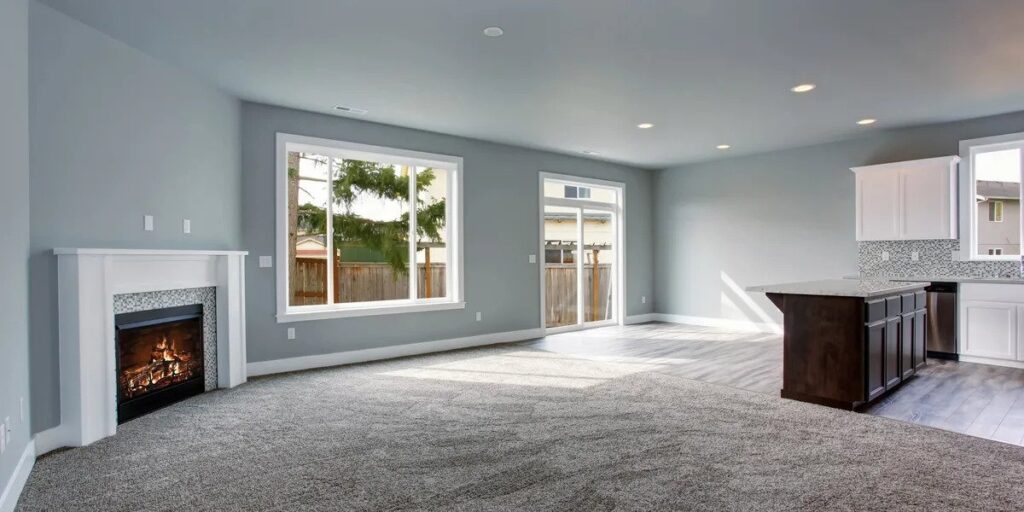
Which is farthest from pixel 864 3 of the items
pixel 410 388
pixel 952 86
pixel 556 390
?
pixel 410 388

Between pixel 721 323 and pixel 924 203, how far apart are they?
319cm

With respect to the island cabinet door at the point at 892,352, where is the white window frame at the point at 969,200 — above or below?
above

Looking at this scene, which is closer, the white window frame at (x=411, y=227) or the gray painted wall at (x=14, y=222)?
the gray painted wall at (x=14, y=222)

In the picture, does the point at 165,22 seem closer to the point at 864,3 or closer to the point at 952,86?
the point at 864,3

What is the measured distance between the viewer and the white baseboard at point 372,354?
527 centimetres

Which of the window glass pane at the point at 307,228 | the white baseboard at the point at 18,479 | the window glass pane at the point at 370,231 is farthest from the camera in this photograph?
the window glass pane at the point at 370,231

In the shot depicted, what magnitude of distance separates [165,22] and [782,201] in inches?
298

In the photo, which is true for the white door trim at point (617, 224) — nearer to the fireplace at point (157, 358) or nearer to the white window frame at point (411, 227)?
the white window frame at point (411, 227)

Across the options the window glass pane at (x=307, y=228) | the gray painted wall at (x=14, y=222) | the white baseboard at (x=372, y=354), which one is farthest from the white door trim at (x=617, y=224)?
the gray painted wall at (x=14, y=222)

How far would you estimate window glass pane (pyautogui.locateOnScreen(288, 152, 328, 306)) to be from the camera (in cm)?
567

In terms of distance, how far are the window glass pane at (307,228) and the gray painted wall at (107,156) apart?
2.61 ft

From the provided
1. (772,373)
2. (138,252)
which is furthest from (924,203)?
(138,252)

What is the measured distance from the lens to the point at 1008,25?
3.58 m

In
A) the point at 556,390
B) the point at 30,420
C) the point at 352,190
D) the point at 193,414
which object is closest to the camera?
the point at 30,420
